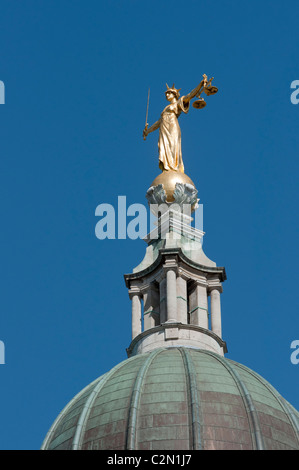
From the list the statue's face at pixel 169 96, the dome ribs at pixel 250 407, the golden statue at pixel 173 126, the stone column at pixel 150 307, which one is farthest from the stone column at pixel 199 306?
the statue's face at pixel 169 96

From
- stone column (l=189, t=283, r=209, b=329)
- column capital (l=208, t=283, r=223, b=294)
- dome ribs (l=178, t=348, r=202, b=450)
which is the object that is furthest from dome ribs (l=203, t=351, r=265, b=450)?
column capital (l=208, t=283, r=223, b=294)

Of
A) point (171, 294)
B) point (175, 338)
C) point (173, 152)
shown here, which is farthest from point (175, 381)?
point (173, 152)

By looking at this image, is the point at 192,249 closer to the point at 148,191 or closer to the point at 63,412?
the point at 148,191

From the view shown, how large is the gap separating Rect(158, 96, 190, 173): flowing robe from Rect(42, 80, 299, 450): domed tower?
8.78 feet

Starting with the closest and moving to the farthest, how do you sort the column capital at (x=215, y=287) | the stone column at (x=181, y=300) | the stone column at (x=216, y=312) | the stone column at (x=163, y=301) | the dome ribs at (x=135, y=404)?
the dome ribs at (x=135, y=404) < the stone column at (x=181, y=300) < the stone column at (x=163, y=301) < the stone column at (x=216, y=312) < the column capital at (x=215, y=287)

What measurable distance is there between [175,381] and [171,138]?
2238 centimetres

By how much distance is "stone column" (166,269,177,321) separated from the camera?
10593cm

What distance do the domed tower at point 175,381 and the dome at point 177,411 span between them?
0.05 meters

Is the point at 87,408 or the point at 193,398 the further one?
the point at 87,408

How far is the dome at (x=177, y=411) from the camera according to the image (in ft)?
307

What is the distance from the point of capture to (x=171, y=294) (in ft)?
351

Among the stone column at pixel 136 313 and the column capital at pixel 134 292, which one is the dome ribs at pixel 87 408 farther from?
the column capital at pixel 134 292

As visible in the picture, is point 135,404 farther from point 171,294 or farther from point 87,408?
point 171,294

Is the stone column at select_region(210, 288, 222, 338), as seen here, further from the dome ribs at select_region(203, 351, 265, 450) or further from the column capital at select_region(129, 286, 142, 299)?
the dome ribs at select_region(203, 351, 265, 450)
